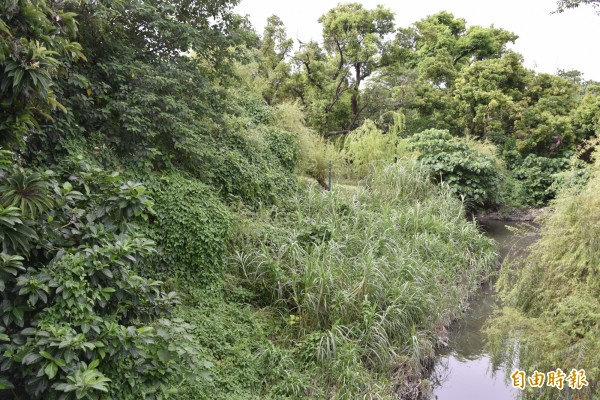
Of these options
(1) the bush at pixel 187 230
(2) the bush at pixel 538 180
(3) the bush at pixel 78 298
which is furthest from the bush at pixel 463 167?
(3) the bush at pixel 78 298

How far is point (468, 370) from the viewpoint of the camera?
500 centimetres

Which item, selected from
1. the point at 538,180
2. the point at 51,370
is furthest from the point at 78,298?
the point at 538,180

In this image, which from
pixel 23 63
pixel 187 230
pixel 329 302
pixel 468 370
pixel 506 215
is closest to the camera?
pixel 23 63

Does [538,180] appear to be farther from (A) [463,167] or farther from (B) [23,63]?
(B) [23,63]

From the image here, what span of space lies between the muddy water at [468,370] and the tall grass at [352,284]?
25 cm

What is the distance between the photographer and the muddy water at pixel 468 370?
4.63 m

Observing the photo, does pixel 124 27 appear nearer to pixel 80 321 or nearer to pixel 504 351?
pixel 80 321

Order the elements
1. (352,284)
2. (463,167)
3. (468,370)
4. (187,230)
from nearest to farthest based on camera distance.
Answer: (187,230) < (352,284) < (468,370) < (463,167)

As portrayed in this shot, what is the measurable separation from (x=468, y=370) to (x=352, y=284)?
1.76 metres

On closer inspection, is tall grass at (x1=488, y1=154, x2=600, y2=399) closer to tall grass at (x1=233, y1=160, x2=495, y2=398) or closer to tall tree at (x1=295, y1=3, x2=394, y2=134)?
tall grass at (x1=233, y1=160, x2=495, y2=398)

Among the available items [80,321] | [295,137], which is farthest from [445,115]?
[80,321]

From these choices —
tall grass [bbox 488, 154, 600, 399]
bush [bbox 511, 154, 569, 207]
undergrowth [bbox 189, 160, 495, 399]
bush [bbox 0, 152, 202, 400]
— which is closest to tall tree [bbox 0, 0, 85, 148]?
bush [bbox 0, 152, 202, 400]

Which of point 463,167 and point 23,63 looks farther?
point 463,167

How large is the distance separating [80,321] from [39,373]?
1.02 feet
